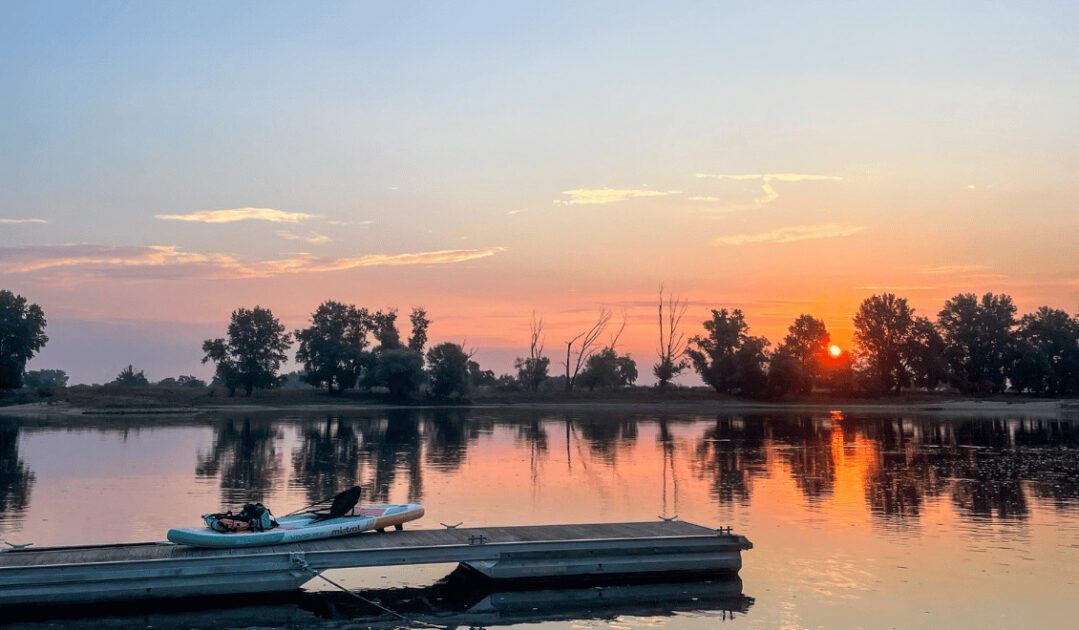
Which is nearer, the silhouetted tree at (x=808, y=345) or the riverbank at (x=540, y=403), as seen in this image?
the riverbank at (x=540, y=403)

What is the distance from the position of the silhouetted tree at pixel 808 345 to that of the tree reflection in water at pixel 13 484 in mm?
98551

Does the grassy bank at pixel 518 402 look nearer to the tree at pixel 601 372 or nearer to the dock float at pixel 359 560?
the tree at pixel 601 372

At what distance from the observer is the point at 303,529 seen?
69.9 ft

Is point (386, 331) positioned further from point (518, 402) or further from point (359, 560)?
point (359, 560)

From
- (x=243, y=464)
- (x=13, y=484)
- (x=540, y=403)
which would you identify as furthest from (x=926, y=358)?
(x=13, y=484)

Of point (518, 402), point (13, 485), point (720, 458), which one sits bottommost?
point (720, 458)

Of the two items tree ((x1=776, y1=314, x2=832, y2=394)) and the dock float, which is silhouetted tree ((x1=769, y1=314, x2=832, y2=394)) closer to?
tree ((x1=776, y1=314, x2=832, y2=394))

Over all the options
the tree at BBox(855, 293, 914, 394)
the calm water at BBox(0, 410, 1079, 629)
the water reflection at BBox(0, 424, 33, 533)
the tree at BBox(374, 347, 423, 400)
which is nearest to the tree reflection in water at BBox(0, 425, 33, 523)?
the water reflection at BBox(0, 424, 33, 533)

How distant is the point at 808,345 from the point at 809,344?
0.25 meters

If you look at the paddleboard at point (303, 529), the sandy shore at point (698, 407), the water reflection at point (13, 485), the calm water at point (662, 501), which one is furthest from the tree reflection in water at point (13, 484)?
the sandy shore at point (698, 407)

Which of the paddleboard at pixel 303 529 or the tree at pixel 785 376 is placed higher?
the tree at pixel 785 376

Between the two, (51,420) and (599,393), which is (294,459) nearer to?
(51,420)

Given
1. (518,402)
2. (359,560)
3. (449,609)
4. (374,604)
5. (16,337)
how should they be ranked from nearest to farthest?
(374,604) < (449,609) < (359,560) < (16,337) < (518,402)

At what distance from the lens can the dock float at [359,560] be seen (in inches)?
727
